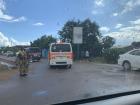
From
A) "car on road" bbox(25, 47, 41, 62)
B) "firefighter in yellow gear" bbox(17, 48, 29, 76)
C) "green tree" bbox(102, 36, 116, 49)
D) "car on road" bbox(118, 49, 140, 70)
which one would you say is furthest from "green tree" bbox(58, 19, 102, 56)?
"car on road" bbox(118, 49, 140, 70)

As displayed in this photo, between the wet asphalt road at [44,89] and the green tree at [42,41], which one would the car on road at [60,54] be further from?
the green tree at [42,41]

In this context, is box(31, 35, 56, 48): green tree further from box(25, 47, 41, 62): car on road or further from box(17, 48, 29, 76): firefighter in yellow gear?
box(17, 48, 29, 76): firefighter in yellow gear

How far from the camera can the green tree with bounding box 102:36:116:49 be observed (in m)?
3.10

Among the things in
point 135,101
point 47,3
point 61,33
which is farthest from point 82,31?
point 135,101

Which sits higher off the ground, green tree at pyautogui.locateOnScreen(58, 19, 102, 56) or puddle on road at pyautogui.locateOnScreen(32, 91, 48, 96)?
green tree at pyautogui.locateOnScreen(58, 19, 102, 56)

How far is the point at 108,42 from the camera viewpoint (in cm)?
318


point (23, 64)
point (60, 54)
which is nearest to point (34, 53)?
point (23, 64)

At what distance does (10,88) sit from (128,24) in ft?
4.04

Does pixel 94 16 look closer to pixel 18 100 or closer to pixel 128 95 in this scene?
pixel 128 95

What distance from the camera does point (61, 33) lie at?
2742 mm

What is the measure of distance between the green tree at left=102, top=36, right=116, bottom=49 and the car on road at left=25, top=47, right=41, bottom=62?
615 mm

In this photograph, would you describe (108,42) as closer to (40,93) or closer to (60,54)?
(40,93)

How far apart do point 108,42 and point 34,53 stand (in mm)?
765

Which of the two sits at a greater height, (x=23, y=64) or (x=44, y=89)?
(x=23, y=64)
